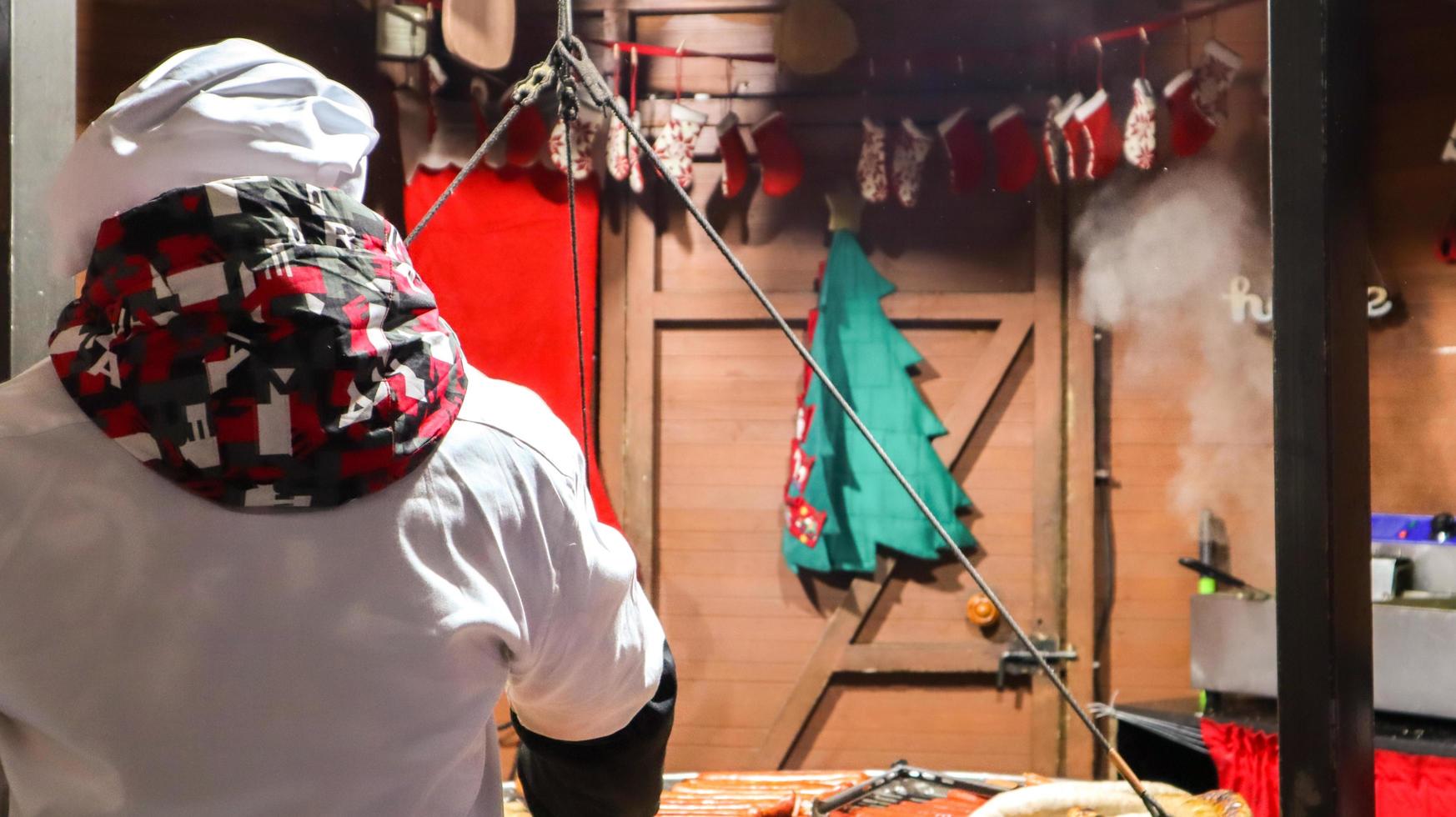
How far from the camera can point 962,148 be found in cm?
370

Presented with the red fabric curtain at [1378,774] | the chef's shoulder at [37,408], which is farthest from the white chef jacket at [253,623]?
the red fabric curtain at [1378,774]

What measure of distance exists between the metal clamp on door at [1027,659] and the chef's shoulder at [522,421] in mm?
3135

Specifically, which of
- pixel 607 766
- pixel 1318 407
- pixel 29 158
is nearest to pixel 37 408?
pixel 607 766

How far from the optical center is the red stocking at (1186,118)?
11.3ft

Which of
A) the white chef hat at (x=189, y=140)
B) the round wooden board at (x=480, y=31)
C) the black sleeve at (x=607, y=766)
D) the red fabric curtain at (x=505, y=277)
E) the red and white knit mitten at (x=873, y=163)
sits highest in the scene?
the round wooden board at (x=480, y=31)

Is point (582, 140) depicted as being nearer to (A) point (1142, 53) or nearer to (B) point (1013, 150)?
(B) point (1013, 150)

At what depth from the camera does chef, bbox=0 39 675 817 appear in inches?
30.3

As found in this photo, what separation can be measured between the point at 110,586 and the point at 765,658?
132 inches

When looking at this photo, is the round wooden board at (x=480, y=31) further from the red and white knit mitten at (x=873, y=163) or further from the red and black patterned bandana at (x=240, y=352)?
the red and black patterned bandana at (x=240, y=352)

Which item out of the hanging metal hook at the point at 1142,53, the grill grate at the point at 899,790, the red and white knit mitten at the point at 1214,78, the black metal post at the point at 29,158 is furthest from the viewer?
the hanging metal hook at the point at 1142,53

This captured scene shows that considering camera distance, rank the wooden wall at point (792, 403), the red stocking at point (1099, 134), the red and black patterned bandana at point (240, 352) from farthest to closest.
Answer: the wooden wall at point (792, 403) < the red stocking at point (1099, 134) < the red and black patterned bandana at point (240, 352)

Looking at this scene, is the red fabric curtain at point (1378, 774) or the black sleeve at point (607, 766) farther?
the red fabric curtain at point (1378, 774)

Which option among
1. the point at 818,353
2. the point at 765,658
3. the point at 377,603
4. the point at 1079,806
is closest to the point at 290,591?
the point at 377,603

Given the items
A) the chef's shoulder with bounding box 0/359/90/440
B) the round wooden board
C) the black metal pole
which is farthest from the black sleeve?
the round wooden board
